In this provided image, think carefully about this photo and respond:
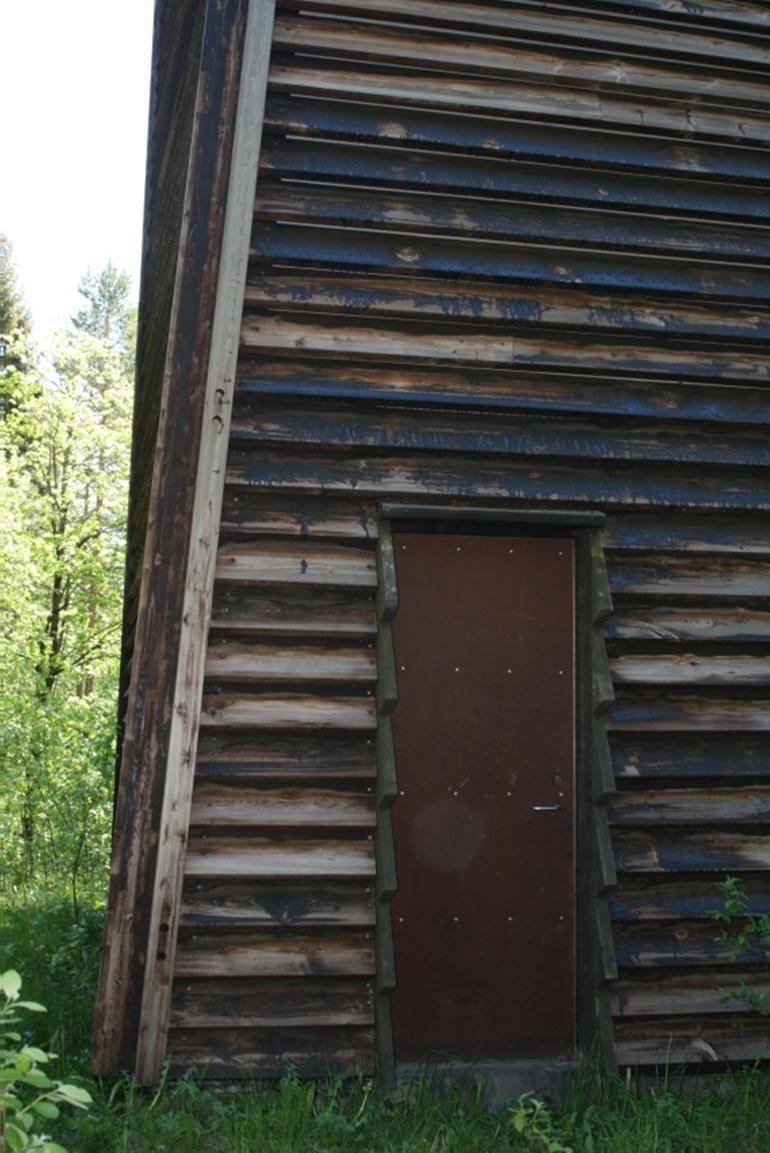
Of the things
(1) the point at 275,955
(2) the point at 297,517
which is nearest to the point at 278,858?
(1) the point at 275,955

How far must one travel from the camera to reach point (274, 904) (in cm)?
531

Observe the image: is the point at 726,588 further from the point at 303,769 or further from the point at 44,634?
the point at 44,634

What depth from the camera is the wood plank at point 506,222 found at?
5.42 m

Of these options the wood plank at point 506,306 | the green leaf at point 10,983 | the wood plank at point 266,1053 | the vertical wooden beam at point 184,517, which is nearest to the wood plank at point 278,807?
the vertical wooden beam at point 184,517

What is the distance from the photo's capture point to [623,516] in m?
5.79

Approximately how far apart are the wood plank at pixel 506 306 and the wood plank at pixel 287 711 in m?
1.63

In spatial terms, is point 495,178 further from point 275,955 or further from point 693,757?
point 275,955

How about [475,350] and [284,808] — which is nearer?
[284,808]

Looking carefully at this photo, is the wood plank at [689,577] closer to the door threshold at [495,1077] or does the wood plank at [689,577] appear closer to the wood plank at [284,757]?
the wood plank at [284,757]

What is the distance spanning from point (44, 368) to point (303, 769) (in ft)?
59.4

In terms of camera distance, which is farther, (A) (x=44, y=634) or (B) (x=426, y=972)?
(A) (x=44, y=634)

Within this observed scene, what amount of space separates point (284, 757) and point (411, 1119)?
1.48 metres

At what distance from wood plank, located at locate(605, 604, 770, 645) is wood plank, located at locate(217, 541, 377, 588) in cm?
113

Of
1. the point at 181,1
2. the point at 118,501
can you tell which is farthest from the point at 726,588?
the point at 118,501
